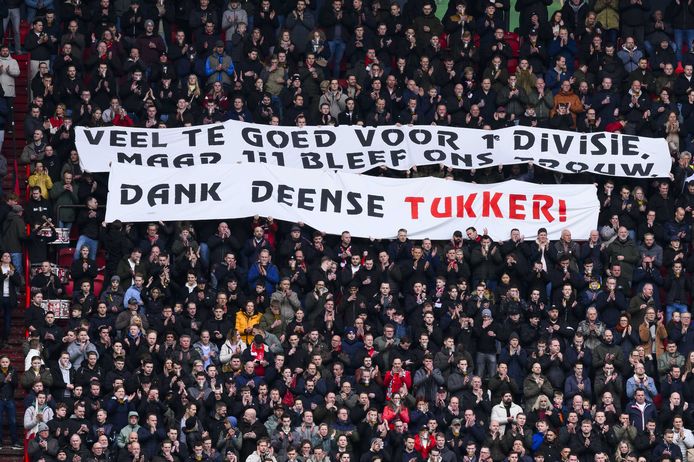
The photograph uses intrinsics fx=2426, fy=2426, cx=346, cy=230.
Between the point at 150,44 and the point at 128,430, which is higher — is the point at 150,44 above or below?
above

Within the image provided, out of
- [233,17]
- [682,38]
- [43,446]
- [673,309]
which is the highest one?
[233,17]

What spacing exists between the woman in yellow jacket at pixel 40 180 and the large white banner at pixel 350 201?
1007 mm

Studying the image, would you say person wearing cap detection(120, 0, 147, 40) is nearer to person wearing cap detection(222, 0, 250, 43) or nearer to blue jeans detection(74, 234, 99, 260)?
person wearing cap detection(222, 0, 250, 43)

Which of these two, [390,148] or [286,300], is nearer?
[286,300]

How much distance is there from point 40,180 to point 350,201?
194 inches

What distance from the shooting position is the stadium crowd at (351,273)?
3478cm

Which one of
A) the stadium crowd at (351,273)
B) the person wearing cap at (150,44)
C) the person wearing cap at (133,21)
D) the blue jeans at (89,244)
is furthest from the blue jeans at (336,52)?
the blue jeans at (89,244)

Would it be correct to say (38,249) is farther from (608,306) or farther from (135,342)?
(608,306)

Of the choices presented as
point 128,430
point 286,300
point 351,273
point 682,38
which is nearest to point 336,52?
point 351,273

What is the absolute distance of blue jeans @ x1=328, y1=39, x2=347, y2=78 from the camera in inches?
1632

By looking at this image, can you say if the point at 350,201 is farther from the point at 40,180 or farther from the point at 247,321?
the point at 40,180

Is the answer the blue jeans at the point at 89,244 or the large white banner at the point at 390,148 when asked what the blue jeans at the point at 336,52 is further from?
the blue jeans at the point at 89,244

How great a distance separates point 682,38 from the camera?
139 feet

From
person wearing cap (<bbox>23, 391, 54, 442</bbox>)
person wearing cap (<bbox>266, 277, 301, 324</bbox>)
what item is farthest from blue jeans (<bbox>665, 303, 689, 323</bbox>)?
person wearing cap (<bbox>23, 391, 54, 442</bbox>)
